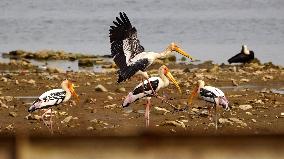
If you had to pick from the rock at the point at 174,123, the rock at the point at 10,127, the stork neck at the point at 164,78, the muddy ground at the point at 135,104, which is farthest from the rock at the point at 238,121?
the rock at the point at 10,127

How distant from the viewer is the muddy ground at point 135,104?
40.3 feet

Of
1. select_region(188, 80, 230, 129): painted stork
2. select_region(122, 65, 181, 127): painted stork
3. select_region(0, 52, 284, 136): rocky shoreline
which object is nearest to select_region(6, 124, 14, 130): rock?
select_region(0, 52, 284, 136): rocky shoreline

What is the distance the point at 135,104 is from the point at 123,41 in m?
1.89

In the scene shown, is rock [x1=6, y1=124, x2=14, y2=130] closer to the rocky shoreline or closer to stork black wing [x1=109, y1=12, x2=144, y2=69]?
the rocky shoreline

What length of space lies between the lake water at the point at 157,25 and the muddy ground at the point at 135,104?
300 inches

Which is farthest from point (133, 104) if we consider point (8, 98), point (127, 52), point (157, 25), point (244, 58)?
point (157, 25)

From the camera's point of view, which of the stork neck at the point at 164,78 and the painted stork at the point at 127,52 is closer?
the painted stork at the point at 127,52

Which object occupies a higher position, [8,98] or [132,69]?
[132,69]

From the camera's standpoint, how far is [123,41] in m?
13.2

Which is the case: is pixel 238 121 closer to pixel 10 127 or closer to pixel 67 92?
pixel 67 92

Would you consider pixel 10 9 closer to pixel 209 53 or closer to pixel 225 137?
pixel 209 53

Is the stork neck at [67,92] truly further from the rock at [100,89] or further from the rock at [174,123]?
the rock at [100,89]

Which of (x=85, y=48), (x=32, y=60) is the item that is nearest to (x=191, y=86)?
(x=32, y=60)

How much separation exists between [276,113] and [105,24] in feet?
102
